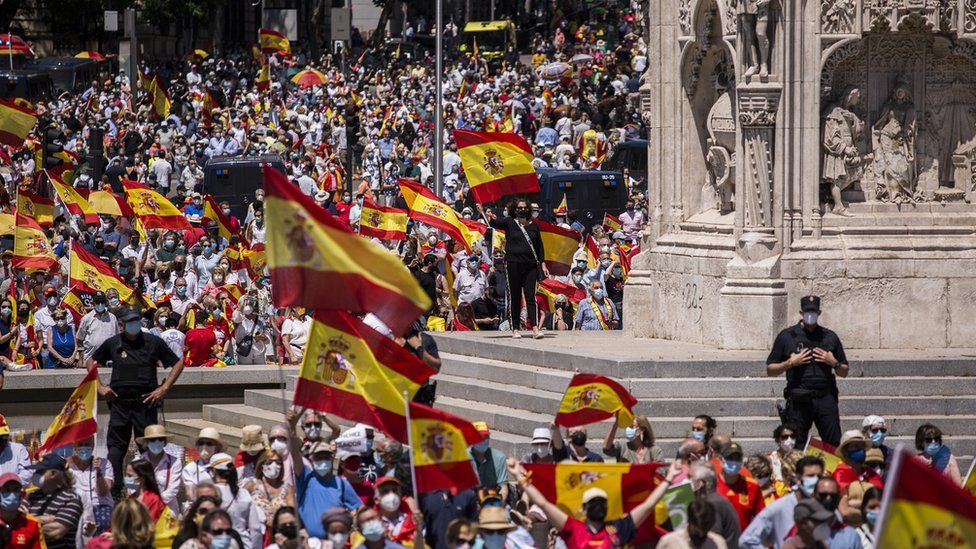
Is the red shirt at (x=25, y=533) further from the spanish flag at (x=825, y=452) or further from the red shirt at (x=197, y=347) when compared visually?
the red shirt at (x=197, y=347)

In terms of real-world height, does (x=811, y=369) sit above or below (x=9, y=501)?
above

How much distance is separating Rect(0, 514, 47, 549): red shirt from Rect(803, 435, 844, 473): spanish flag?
5830mm

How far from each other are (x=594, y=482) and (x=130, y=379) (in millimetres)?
6286

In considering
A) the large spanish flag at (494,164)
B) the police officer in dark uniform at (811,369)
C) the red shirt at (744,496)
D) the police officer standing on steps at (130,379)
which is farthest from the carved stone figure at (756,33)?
the red shirt at (744,496)

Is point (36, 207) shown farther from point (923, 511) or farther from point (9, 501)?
point (923, 511)

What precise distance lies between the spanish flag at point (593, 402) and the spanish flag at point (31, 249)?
13589mm

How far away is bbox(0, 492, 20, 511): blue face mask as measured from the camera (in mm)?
14930

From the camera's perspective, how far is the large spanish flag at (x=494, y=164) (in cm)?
2659

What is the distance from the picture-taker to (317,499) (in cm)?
1605

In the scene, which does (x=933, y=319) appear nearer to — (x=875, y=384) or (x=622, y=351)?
(x=875, y=384)

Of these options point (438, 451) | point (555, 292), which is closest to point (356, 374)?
point (438, 451)

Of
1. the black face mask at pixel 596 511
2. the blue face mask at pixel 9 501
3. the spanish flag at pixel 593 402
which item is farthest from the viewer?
the spanish flag at pixel 593 402

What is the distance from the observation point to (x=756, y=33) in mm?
22031

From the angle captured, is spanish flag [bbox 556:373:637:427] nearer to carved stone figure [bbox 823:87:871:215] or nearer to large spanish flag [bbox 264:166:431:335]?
large spanish flag [bbox 264:166:431:335]
